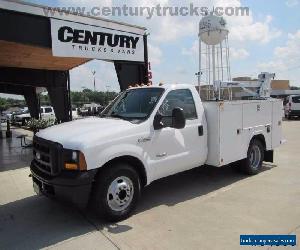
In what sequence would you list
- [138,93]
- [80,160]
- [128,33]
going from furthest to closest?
1. [128,33]
2. [138,93]
3. [80,160]

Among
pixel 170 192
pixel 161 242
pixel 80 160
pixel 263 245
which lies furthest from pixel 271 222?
pixel 80 160

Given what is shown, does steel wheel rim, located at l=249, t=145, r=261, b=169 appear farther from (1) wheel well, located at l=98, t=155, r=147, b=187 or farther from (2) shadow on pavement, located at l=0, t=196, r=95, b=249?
(2) shadow on pavement, located at l=0, t=196, r=95, b=249

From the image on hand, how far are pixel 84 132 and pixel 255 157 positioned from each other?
14.4 feet

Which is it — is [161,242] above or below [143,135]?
below

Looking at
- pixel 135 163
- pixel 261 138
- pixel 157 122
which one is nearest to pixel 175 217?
pixel 135 163

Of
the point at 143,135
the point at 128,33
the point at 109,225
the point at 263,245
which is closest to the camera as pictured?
the point at 263,245

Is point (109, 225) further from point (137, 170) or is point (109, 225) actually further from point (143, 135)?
point (143, 135)

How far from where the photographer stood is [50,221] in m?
5.08

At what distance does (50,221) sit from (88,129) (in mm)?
1536

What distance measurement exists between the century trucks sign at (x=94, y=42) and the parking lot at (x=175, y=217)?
4213 mm

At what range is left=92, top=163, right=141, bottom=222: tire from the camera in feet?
15.4

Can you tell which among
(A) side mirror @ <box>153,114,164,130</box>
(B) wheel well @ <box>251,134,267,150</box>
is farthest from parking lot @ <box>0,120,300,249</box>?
(A) side mirror @ <box>153,114,164,130</box>

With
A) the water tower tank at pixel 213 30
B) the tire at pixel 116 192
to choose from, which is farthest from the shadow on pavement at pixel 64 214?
the water tower tank at pixel 213 30

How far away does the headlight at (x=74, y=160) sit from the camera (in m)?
4.45
